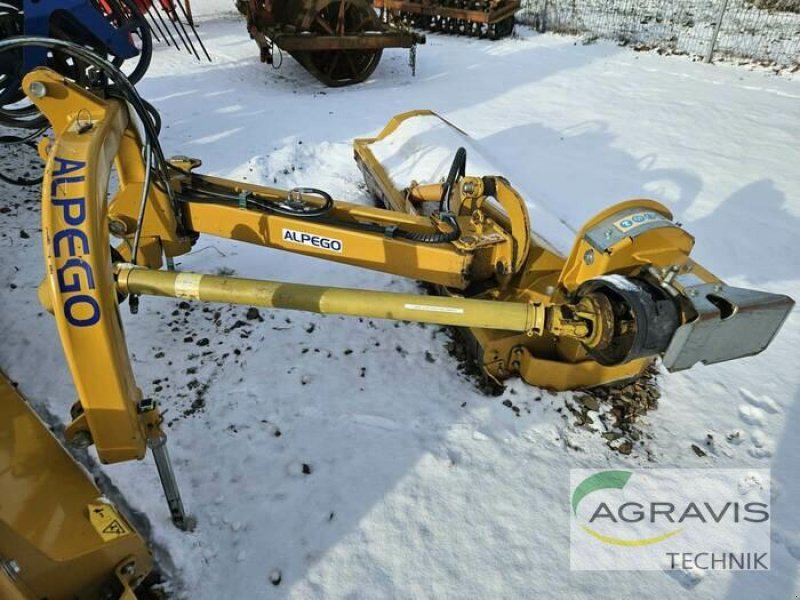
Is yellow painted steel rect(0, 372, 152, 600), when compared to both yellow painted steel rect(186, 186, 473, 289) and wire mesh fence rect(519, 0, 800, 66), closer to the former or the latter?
yellow painted steel rect(186, 186, 473, 289)

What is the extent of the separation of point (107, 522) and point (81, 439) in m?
0.35

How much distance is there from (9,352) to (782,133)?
33.6ft

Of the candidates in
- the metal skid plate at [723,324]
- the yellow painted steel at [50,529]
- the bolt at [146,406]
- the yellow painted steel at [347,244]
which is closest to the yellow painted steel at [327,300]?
the bolt at [146,406]

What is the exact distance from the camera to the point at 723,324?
84.7 inches

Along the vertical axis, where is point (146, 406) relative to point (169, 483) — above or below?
above

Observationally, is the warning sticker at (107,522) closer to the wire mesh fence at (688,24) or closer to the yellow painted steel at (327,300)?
the yellow painted steel at (327,300)

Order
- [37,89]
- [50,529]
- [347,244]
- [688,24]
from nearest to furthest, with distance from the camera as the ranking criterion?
[50,529] → [37,89] → [347,244] → [688,24]

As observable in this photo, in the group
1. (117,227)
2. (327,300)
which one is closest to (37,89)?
(117,227)

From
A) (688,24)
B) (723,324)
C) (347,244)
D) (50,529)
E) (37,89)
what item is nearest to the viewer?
(50,529)

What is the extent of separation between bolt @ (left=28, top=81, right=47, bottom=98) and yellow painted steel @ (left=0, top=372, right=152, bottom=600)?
1.43 metres

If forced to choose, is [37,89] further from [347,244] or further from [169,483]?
[169,483]

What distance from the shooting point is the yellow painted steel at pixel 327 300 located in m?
2.25

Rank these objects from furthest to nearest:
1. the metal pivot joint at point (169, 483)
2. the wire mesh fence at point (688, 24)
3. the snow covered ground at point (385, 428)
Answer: the wire mesh fence at point (688, 24) → the snow covered ground at point (385, 428) → the metal pivot joint at point (169, 483)

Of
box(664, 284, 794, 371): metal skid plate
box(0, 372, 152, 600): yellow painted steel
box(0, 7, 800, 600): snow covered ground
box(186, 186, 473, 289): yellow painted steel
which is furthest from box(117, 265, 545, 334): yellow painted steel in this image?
box(0, 7, 800, 600): snow covered ground
